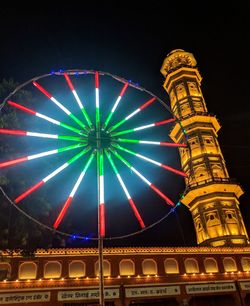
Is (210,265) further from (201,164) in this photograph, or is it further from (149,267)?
(201,164)

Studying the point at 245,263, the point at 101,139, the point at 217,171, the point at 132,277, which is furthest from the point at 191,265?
the point at 101,139

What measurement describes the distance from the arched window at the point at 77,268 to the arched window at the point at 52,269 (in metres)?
0.92

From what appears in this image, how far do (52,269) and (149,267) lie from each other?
27.8 ft

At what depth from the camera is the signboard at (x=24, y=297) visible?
2261cm

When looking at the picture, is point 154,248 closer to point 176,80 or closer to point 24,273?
point 24,273

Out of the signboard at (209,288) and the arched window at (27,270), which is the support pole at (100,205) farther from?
the signboard at (209,288)

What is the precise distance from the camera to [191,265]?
2953 cm

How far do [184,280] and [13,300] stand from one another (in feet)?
47.0

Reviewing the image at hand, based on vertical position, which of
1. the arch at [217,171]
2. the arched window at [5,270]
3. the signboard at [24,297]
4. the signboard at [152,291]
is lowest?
the signboard at [24,297]

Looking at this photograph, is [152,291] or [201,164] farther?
[201,164]

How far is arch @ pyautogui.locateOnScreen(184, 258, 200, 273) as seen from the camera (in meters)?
29.2

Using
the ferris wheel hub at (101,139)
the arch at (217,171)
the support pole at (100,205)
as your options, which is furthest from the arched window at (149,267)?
the arch at (217,171)

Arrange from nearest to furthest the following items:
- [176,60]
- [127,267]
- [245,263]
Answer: [127,267] → [245,263] → [176,60]

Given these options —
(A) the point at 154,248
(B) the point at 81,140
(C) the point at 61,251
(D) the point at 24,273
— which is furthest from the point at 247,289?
(B) the point at 81,140
